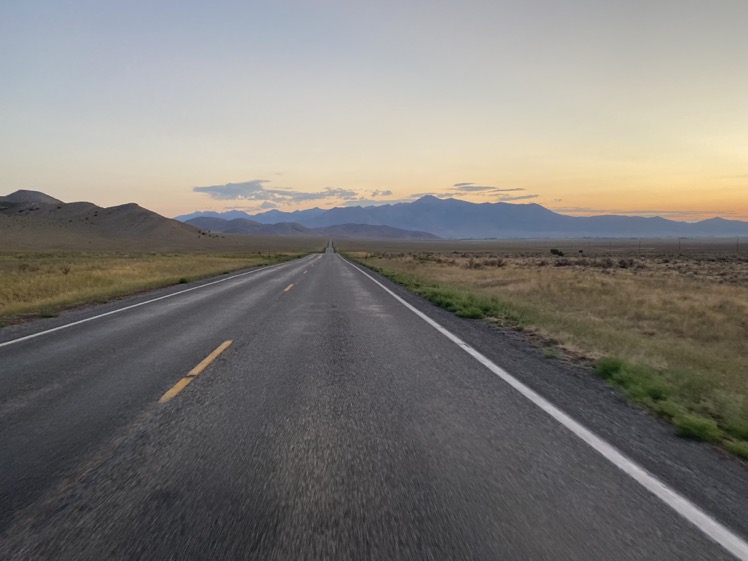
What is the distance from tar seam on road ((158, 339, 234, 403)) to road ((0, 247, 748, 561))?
4 cm

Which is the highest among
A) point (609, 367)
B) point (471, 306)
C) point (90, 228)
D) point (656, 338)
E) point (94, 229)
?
point (90, 228)

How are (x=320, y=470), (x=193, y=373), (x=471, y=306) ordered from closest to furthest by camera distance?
(x=320, y=470) < (x=193, y=373) < (x=471, y=306)

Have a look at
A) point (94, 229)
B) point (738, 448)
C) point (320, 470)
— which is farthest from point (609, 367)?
point (94, 229)

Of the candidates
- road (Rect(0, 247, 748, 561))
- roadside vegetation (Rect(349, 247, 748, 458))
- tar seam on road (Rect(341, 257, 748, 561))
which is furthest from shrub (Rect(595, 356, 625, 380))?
tar seam on road (Rect(341, 257, 748, 561))

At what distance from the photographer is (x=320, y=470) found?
3.67 meters

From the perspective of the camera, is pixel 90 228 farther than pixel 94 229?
No

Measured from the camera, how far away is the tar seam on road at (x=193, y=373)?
554 cm

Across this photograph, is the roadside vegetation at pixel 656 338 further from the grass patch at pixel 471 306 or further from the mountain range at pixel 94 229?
the mountain range at pixel 94 229

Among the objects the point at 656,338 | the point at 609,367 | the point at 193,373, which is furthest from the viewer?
the point at 656,338

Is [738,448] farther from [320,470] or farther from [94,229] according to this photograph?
[94,229]

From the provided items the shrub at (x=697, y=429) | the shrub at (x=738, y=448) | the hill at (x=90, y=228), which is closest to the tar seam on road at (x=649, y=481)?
the shrub at (x=697, y=429)

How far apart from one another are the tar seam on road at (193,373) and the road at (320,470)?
0.12ft

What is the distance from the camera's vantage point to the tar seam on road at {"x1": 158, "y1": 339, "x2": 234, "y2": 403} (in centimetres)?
554

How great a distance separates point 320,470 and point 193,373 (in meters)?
3.48
